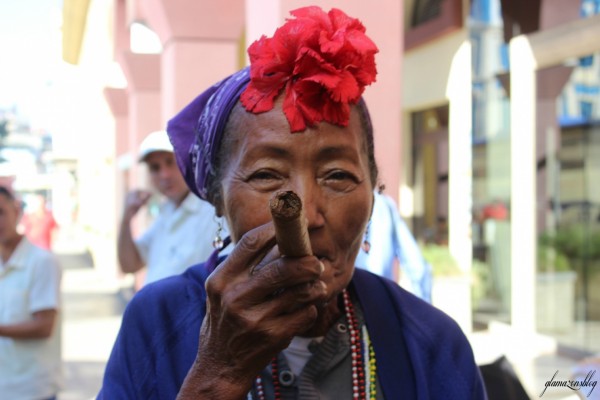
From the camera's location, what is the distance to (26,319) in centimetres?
400

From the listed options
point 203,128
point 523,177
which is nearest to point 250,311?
point 203,128

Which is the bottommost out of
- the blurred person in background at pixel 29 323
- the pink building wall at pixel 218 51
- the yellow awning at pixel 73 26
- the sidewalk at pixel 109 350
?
the sidewalk at pixel 109 350

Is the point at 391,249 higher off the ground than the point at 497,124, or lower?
lower

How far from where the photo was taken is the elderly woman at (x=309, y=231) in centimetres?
143

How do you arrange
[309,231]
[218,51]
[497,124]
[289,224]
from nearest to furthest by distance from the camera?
1. [289,224]
2. [309,231]
3. [218,51]
4. [497,124]

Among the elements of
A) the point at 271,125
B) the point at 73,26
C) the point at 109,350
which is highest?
the point at 73,26

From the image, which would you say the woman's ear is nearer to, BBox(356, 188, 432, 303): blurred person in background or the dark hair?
the dark hair

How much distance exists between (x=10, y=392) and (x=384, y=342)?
296 cm

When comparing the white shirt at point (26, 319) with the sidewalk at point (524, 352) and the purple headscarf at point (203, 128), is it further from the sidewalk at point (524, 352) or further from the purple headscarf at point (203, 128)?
the sidewalk at point (524, 352)

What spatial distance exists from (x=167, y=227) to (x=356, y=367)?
2850 mm

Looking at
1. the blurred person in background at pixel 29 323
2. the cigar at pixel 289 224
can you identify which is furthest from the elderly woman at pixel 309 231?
the blurred person in background at pixel 29 323

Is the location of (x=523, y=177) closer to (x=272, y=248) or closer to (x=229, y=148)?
(x=229, y=148)

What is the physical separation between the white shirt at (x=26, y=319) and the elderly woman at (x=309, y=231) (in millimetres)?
2680

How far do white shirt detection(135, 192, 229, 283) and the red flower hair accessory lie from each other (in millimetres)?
2357
